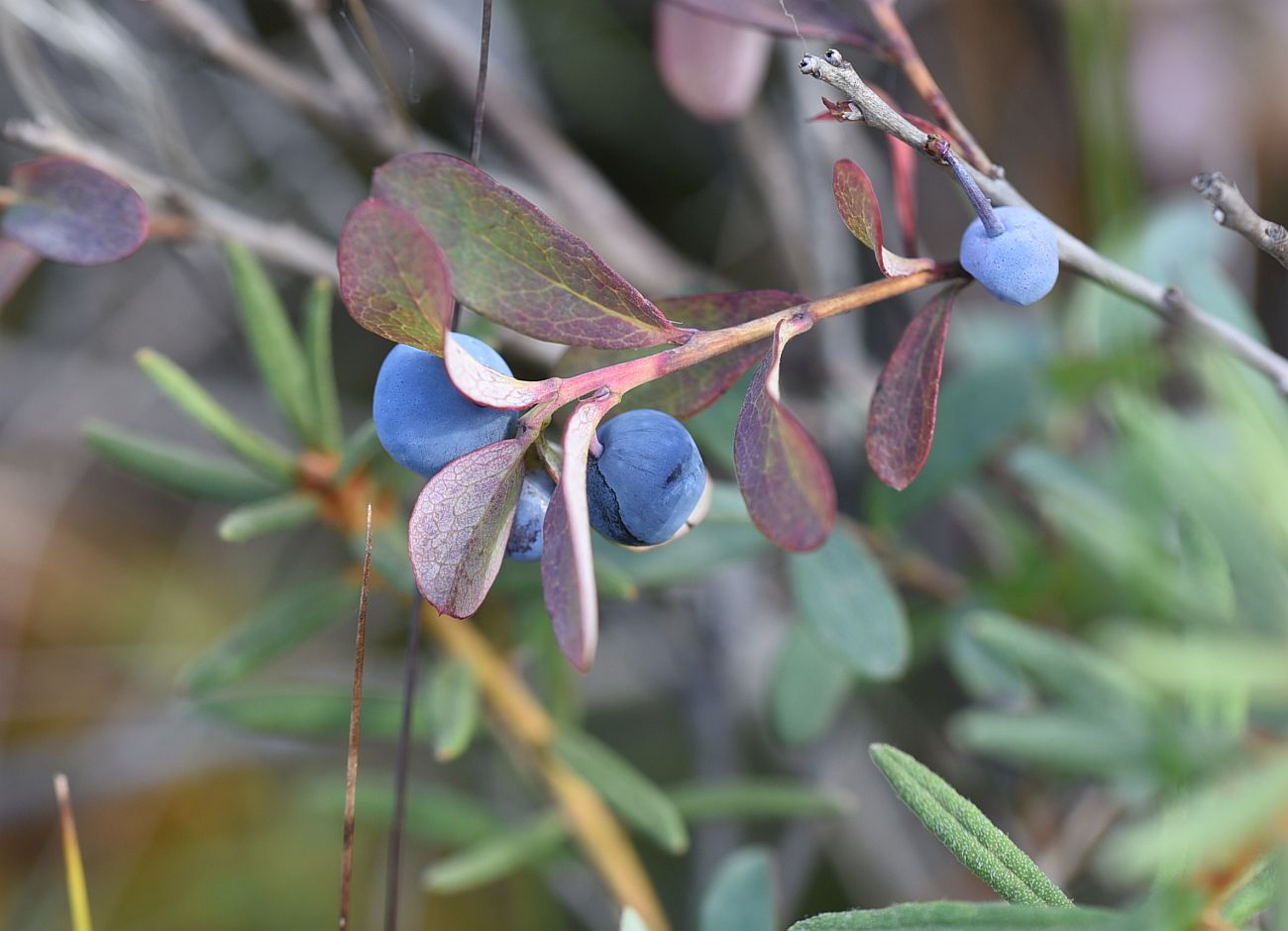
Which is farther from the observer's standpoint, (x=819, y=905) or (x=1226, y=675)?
(x=819, y=905)

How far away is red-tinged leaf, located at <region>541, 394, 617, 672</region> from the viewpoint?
1.35ft

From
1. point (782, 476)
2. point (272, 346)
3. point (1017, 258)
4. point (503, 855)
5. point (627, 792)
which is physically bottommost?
point (503, 855)

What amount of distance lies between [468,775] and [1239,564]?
1.22 m

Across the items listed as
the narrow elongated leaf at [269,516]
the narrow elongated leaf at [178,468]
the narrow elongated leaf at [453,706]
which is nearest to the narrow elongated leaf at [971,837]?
the narrow elongated leaf at [453,706]

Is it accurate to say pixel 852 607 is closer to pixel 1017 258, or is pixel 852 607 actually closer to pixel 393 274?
pixel 1017 258

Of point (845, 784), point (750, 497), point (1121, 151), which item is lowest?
point (845, 784)

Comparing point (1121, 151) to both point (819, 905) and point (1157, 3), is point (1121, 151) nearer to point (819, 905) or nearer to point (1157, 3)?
point (1157, 3)

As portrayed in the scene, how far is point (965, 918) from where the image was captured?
480 millimetres

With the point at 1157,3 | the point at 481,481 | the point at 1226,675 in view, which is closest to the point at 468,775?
the point at 481,481

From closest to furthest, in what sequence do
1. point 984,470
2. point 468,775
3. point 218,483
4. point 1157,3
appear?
point 218,483 < point 984,470 < point 468,775 < point 1157,3

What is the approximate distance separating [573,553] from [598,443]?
92 millimetres

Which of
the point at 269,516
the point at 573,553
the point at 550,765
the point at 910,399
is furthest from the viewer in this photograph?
the point at 550,765

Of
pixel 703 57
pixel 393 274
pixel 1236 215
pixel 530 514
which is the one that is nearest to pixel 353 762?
pixel 530 514

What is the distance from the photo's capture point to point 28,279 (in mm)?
1742
